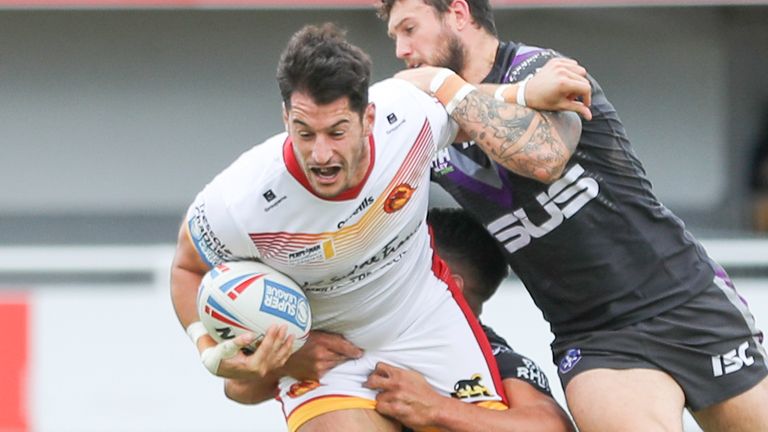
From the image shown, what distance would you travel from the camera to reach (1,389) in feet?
30.1

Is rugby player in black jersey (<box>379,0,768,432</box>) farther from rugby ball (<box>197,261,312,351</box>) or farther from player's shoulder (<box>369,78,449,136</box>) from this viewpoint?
rugby ball (<box>197,261,312,351</box>)

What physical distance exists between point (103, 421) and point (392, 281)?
467cm

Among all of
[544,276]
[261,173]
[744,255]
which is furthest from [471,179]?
[744,255]

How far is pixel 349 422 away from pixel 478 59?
1.32 metres

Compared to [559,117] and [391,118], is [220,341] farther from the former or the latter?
[559,117]

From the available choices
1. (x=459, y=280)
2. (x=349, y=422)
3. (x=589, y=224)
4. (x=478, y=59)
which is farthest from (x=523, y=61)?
(x=349, y=422)

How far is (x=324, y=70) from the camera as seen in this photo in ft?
15.1

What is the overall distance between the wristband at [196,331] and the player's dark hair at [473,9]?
125 centimetres

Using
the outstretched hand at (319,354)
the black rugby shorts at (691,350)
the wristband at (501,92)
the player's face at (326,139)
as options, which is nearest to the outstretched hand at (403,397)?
the outstretched hand at (319,354)

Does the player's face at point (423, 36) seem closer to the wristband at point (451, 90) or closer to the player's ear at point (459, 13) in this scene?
the player's ear at point (459, 13)

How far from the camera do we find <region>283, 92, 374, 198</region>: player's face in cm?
458

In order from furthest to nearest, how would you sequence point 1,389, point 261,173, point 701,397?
1. point 1,389
2. point 701,397
3. point 261,173

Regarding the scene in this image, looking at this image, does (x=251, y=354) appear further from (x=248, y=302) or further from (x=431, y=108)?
(x=431, y=108)

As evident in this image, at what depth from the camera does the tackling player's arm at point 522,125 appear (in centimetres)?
489
